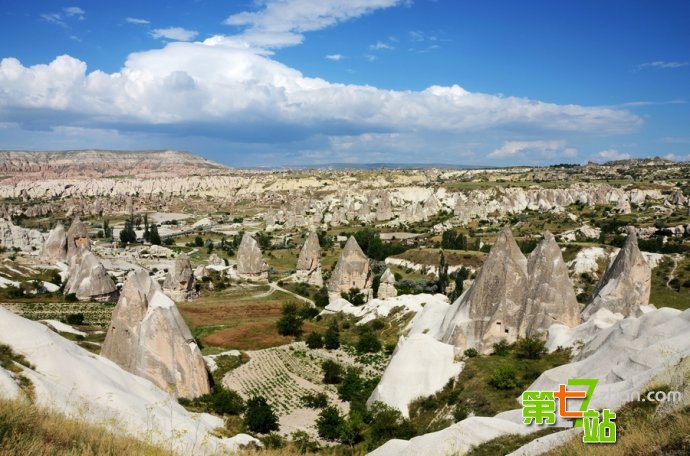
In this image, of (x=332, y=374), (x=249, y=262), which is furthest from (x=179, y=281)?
(x=332, y=374)

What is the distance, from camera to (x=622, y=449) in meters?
6.96

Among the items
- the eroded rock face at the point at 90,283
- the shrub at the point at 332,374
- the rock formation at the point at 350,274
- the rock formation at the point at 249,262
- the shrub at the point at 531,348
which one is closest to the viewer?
the shrub at the point at 531,348

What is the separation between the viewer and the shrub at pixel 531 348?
21578 millimetres

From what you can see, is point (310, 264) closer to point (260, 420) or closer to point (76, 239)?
point (76, 239)

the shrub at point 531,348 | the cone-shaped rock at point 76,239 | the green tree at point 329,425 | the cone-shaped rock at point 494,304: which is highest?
the cone-shaped rock at point 494,304

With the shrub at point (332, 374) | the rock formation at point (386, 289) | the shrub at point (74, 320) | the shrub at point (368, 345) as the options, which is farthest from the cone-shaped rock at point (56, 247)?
the shrub at point (332, 374)

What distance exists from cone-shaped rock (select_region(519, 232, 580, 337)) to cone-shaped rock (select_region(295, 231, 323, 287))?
31153 millimetres

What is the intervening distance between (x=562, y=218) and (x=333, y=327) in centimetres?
7140

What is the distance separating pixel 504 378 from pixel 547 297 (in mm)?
7056

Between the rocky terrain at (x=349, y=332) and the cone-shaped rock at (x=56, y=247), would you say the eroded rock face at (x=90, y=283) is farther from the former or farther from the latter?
the cone-shaped rock at (x=56, y=247)

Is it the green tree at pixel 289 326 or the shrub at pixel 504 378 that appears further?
the green tree at pixel 289 326

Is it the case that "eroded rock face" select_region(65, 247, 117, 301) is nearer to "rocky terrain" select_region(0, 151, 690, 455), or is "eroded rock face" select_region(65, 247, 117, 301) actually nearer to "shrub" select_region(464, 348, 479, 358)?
"rocky terrain" select_region(0, 151, 690, 455)

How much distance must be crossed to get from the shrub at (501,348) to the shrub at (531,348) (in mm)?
429

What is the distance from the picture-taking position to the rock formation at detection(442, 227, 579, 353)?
23672 millimetres
